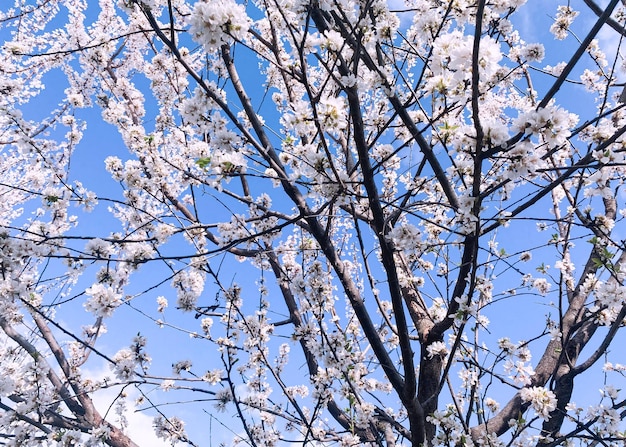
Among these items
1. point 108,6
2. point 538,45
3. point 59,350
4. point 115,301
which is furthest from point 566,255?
point 108,6

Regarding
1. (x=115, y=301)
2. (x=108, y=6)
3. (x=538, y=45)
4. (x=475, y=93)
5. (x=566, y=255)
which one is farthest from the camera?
(x=108, y=6)

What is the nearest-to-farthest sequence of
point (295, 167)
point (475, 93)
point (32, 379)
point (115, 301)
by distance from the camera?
point (475, 93) < point (295, 167) < point (115, 301) < point (32, 379)

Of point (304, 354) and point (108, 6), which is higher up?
point (108, 6)

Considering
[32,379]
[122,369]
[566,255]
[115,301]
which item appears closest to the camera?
[115,301]

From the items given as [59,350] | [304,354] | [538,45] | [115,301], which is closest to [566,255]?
[538,45]

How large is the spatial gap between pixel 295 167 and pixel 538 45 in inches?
76.8

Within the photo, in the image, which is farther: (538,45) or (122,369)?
(122,369)

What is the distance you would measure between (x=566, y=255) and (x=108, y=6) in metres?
8.75

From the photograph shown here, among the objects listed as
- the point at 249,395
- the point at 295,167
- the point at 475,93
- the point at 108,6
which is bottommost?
the point at 249,395

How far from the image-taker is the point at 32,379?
4664 mm

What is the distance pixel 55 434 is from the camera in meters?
3.86

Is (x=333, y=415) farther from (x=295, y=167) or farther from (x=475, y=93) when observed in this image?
(x=475, y=93)

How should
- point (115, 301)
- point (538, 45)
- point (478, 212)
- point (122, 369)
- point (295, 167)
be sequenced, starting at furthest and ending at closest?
point (122, 369)
point (115, 301)
point (538, 45)
point (295, 167)
point (478, 212)

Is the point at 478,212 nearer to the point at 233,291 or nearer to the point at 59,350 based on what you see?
the point at 233,291
